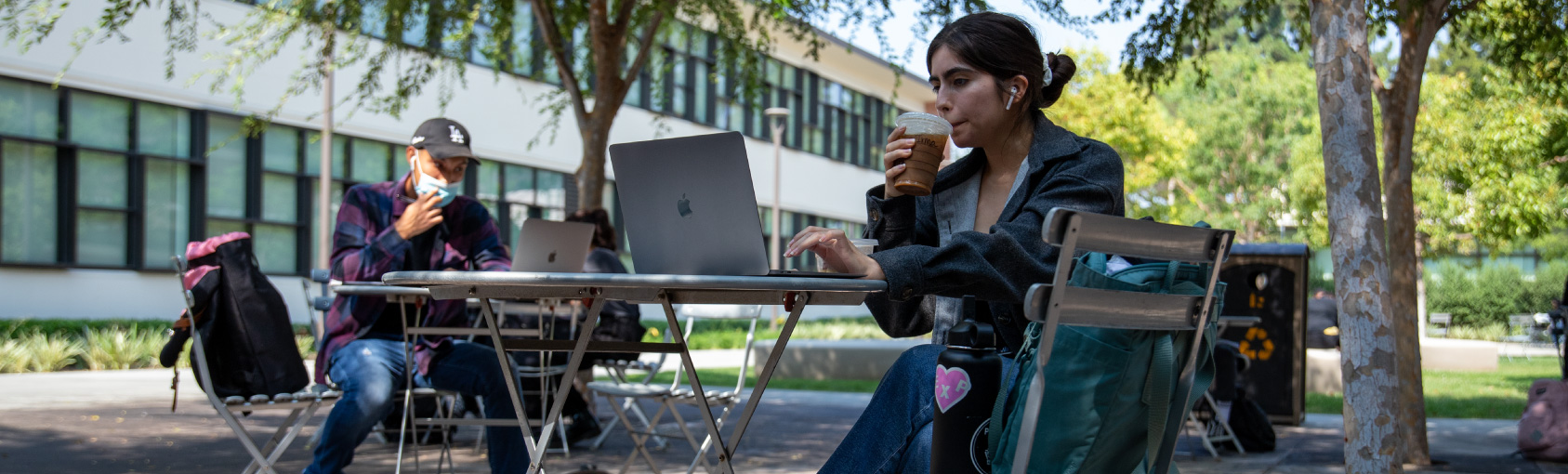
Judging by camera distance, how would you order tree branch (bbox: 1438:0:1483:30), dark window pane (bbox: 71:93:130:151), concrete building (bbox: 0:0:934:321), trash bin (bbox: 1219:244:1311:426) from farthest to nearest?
dark window pane (bbox: 71:93:130:151), concrete building (bbox: 0:0:934:321), trash bin (bbox: 1219:244:1311:426), tree branch (bbox: 1438:0:1483:30)

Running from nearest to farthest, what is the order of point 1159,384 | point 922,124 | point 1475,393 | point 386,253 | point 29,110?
point 1159,384, point 922,124, point 386,253, point 1475,393, point 29,110

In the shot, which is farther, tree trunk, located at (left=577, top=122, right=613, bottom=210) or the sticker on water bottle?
tree trunk, located at (left=577, top=122, right=613, bottom=210)

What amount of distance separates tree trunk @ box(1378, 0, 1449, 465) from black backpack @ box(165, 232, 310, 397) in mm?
5259

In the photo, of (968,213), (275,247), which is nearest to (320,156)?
(275,247)

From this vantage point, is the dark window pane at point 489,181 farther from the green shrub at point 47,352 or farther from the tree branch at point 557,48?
the tree branch at point 557,48

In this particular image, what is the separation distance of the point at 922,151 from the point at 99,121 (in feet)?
50.5

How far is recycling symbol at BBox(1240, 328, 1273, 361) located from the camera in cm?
801

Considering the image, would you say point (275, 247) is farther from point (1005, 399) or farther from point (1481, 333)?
point (1481, 333)

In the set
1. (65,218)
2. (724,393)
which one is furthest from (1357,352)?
(65,218)

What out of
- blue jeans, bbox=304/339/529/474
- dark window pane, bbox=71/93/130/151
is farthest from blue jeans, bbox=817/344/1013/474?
dark window pane, bbox=71/93/130/151

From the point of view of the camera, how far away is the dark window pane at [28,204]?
555 inches

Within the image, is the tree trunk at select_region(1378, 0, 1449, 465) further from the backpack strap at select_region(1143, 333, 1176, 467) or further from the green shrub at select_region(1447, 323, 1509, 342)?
the green shrub at select_region(1447, 323, 1509, 342)

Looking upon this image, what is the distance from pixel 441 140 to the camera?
481 centimetres

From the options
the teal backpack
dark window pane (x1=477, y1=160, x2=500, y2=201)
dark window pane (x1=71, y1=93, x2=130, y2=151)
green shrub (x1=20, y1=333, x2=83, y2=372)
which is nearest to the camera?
the teal backpack
